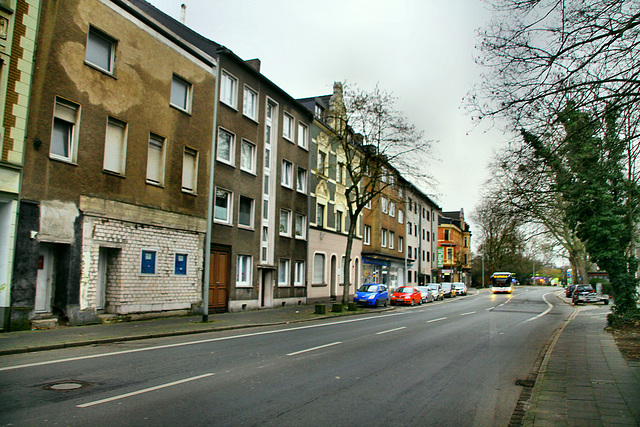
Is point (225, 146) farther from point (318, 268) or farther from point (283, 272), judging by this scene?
point (318, 268)

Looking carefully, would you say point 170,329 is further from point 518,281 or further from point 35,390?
point 518,281

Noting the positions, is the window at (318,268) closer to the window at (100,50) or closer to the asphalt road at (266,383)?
the window at (100,50)

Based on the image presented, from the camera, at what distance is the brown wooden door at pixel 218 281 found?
23.6 meters

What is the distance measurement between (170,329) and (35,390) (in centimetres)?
895

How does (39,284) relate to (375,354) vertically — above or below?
above

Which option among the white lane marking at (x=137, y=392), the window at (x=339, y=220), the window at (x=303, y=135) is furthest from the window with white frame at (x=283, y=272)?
the white lane marking at (x=137, y=392)

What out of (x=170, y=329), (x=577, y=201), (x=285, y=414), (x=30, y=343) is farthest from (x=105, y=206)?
(x=577, y=201)

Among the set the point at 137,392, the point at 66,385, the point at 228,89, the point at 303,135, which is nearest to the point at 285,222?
the point at 303,135

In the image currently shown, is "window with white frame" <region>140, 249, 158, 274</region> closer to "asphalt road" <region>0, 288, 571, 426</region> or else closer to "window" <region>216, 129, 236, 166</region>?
"asphalt road" <region>0, 288, 571, 426</region>

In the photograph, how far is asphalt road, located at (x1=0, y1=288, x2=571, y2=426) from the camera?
6.27 meters

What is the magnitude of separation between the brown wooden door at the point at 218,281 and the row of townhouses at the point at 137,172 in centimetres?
8

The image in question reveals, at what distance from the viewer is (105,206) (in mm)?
17469

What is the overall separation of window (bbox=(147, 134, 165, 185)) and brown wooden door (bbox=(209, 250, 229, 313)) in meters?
5.01

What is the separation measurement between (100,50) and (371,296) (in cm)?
2339
